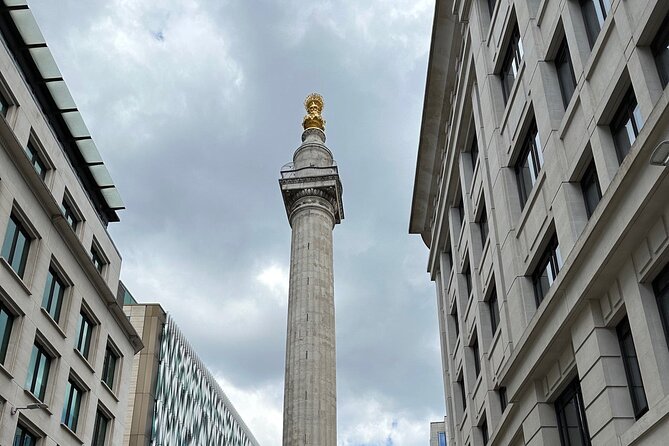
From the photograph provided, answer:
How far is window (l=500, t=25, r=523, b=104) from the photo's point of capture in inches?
920

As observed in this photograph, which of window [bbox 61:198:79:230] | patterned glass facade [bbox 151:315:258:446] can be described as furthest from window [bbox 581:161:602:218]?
patterned glass facade [bbox 151:315:258:446]

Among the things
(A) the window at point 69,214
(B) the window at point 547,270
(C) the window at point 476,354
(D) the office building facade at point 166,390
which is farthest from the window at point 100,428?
(B) the window at point 547,270

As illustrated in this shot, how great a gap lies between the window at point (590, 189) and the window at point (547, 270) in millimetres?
1647

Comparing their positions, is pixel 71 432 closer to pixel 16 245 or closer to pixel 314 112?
pixel 16 245

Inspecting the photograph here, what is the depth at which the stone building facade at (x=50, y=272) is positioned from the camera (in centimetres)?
2775

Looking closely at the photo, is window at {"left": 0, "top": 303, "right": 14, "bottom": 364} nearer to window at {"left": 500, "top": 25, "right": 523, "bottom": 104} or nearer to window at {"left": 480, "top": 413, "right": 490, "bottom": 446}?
window at {"left": 480, "top": 413, "right": 490, "bottom": 446}

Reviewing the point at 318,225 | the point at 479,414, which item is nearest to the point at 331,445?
the point at 318,225

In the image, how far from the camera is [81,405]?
3450 cm

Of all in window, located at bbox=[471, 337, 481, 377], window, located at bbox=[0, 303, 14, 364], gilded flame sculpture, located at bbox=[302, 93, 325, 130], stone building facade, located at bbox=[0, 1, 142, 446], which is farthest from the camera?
gilded flame sculpture, located at bbox=[302, 93, 325, 130]

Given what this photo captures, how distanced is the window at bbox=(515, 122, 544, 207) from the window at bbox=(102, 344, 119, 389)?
936 inches

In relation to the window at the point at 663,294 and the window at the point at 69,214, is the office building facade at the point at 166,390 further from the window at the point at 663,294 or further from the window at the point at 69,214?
the window at the point at 663,294

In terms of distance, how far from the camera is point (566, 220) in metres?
17.8

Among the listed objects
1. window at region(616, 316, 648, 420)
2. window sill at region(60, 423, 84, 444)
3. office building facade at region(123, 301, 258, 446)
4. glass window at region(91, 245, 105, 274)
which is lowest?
window at region(616, 316, 648, 420)

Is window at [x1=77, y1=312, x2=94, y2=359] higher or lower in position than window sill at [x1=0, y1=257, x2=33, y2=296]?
higher
